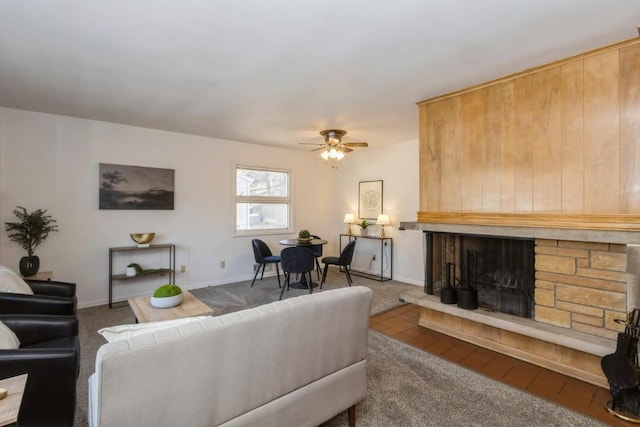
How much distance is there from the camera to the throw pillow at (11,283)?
234 cm

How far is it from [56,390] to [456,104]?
370 centimetres

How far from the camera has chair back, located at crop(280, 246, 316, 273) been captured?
4484mm

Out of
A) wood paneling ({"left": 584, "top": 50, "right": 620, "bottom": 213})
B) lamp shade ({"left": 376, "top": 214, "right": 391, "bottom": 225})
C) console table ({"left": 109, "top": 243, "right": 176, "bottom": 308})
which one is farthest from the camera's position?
lamp shade ({"left": 376, "top": 214, "right": 391, "bottom": 225})

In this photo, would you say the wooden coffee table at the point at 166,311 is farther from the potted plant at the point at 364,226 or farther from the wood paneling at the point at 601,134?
the potted plant at the point at 364,226

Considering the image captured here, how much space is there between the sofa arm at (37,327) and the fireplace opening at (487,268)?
326 cm

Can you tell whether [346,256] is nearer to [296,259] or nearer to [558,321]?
[296,259]

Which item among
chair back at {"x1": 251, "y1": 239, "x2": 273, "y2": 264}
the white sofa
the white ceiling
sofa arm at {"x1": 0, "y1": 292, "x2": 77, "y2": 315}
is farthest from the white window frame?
the white sofa

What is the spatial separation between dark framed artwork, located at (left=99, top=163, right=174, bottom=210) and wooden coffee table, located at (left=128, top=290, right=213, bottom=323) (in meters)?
2.12

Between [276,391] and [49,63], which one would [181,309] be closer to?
[276,391]

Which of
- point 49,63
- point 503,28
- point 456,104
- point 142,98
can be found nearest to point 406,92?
point 456,104

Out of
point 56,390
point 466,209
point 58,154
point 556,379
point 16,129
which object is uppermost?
point 16,129

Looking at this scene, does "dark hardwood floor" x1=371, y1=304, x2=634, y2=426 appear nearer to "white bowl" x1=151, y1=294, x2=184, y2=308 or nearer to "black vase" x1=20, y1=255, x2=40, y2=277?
"white bowl" x1=151, y1=294, x2=184, y2=308

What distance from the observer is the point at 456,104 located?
315 cm

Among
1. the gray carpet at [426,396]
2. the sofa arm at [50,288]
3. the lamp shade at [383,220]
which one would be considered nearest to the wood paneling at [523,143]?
the gray carpet at [426,396]
